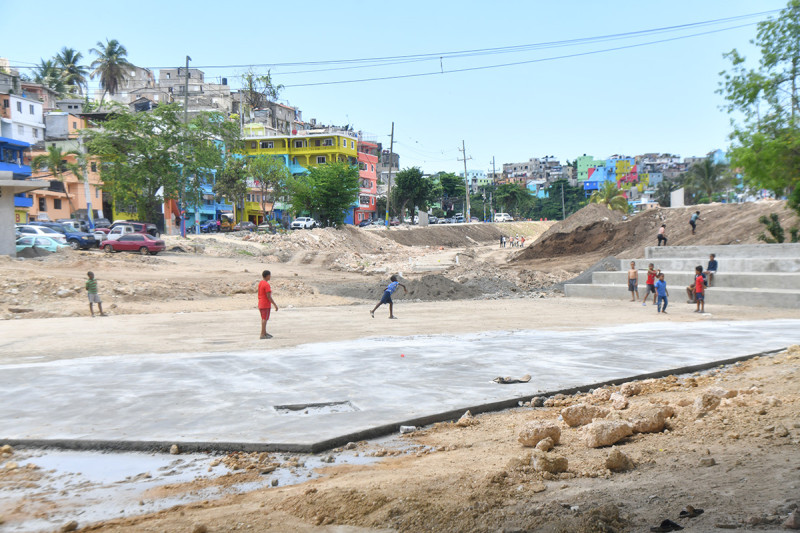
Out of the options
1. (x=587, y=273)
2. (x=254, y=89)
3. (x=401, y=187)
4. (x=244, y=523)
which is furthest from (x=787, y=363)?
(x=254, y=89)

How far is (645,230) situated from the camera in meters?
47.5

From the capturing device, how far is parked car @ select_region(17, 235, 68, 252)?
3562cm

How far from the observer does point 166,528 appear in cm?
470

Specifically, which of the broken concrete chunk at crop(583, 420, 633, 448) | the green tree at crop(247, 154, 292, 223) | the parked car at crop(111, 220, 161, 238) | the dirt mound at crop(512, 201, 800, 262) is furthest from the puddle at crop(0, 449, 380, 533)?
the green tree at crop(247, 154, 292, 223)

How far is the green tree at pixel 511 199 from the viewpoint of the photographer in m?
123

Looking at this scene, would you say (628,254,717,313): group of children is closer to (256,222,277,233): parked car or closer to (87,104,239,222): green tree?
(87,104,239,222): green tree

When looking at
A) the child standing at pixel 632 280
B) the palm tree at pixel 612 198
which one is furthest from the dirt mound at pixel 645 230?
the palm tree at pixel 612 198

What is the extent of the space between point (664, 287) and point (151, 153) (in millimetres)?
36722

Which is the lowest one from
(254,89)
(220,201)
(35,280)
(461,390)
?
(461,390)

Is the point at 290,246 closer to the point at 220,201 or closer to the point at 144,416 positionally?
the point at 220,201

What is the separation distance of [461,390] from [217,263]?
33756 mm

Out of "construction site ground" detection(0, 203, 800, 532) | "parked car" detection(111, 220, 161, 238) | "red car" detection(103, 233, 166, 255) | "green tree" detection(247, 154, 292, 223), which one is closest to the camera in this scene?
"construction site ground" detection(0, 203, 800, 532)

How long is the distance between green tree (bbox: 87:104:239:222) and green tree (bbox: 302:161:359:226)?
17.4 metres

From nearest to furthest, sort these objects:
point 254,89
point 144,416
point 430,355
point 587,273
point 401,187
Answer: point 144,416 → point 430,355 → point 587,273 → point 401,187 → point 254,89
